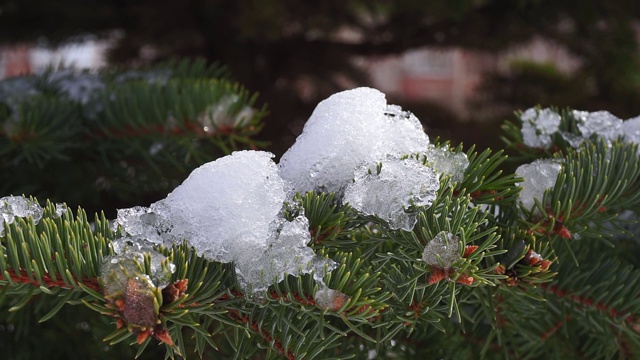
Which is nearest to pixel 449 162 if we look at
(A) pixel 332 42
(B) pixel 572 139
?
(B) pixel 572 139

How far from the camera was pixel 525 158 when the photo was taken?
0.50 meters

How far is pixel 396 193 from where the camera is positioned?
0.34 meters

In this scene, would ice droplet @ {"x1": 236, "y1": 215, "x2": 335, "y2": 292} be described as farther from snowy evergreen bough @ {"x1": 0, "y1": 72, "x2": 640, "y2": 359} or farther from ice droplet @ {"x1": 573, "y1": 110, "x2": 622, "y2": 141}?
ice droplet @ {"x1": 573, "y1": 110, "x2": 622, "y2": 141}

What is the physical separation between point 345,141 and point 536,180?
13 cm

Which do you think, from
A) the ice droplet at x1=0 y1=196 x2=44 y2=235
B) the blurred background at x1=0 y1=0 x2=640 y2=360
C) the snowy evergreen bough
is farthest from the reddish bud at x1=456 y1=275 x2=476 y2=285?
the blurred background at x1=0 y1=0 x2=640 y2=360

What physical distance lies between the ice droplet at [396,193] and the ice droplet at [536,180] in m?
0.10

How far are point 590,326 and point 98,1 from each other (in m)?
1.17

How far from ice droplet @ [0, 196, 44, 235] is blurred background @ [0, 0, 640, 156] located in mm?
675

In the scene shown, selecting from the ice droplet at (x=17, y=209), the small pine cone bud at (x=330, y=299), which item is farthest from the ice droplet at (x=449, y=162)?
the ice droplet at (x=17, y=209)

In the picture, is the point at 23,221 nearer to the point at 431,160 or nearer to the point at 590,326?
the point at 431,160

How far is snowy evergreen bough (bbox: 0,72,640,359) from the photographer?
0.98 ft

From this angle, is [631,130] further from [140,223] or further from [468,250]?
[140,223]

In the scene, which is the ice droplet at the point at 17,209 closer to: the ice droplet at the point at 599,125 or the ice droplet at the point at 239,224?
the ice droplet at the point at 239,224

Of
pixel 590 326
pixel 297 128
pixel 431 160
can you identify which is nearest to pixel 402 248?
pixel 431 160
